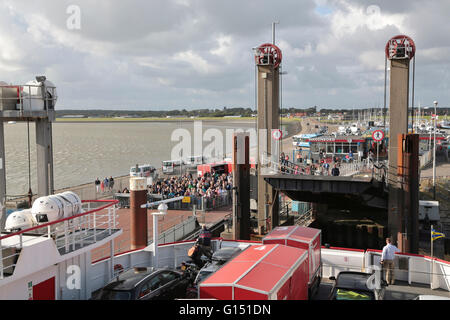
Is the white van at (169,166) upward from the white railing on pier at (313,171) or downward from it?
downward

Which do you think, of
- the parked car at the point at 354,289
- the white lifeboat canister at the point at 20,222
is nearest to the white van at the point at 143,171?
the white lifeboat canister at the point at 20,222

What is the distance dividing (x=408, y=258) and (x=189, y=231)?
11.0 m

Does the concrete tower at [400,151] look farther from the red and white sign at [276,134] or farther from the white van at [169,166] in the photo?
the white van at [169,166]

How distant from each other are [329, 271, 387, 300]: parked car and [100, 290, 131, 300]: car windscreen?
4573mm

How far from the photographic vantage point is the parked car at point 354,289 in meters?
9.27

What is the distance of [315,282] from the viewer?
1140 centimetres

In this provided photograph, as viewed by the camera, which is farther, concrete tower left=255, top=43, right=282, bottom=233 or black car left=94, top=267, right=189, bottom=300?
concrete tower left=255, top=43, right=282, bottom=233

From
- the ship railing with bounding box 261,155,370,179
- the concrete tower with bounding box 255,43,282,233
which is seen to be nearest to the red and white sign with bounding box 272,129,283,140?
the concrete tower with bounding box 255,43,282,233

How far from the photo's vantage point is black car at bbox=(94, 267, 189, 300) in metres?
8.96

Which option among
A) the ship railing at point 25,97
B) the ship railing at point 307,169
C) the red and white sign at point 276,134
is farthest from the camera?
the red and white sign at point 276,134

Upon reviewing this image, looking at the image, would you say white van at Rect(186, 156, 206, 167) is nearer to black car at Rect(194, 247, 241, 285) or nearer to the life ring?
black car at Rect(194, 247, 241, 285)

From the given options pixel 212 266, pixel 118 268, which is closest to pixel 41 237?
pixel 118 268

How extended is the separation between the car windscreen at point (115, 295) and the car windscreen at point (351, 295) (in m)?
4.59

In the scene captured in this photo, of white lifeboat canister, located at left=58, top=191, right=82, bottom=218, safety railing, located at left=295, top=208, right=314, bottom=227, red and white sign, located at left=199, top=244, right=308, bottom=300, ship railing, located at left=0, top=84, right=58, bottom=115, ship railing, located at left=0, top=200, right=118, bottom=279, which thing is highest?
ship railing, located at left=0, top=84, right=58, bottom=115
